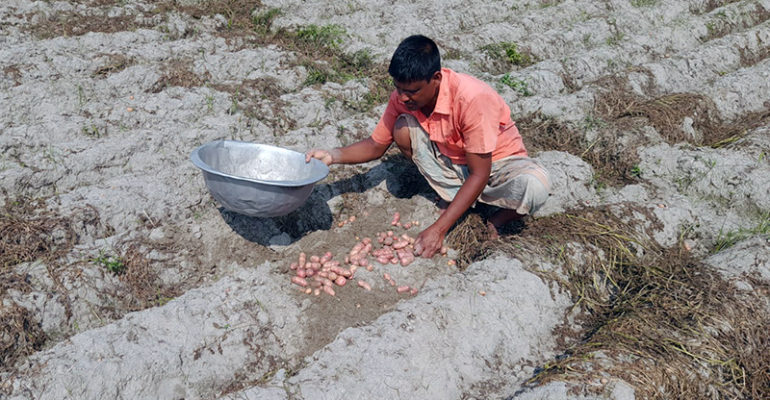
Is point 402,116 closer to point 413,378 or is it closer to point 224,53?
point 413,378

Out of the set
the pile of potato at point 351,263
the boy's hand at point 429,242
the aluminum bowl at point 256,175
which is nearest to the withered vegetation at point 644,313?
the boy's hand at point 429,242

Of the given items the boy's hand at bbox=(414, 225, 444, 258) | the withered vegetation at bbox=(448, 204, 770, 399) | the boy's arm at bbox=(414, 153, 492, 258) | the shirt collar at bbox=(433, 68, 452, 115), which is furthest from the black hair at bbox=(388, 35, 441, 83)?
the withered vegetation at bbox=(448, 204, 770, 399)

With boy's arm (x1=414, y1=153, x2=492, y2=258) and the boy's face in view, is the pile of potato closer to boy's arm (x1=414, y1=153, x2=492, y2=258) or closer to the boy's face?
boy's arm (x1=414, y1=153, x2=492, y2=258)

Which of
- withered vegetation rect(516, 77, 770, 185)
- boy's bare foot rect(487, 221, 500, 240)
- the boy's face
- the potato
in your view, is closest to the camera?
the boy's face

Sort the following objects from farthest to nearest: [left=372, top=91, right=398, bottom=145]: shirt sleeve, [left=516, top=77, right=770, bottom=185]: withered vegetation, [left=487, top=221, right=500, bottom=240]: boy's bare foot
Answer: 1. [left=516, top=77, right=770, bottom=185]: withered vegetation
2. [left=487, top=221, right=500, bottom=240]: boy's bare foot
3. [left=372, top=91, right=398, bottom=145]: shirt sleeve

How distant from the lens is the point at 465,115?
3217 millimetres

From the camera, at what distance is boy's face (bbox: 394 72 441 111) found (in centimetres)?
302

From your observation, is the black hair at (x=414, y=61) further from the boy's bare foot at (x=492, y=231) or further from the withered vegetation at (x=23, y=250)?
the withered vegetation at (x=23, y=250)

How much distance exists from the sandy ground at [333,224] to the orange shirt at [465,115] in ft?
2.30

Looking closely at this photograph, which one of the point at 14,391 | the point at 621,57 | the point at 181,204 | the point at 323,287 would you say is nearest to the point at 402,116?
the point at 323,287

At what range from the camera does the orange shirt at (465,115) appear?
319 cm

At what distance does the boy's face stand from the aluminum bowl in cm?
63

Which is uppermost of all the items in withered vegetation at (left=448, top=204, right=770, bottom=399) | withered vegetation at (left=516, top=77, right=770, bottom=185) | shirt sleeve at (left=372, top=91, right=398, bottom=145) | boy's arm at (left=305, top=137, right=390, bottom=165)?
shirt sleeve at (left=372, top=91, right=398, bottom=145)

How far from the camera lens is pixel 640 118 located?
5.26 m
